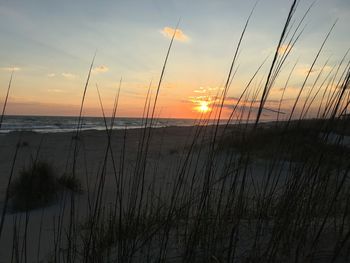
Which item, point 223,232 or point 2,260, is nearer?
point 223,232

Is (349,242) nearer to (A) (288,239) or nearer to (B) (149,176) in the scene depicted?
(A) (288,239)

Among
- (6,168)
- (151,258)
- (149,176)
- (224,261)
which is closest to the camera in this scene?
(224,261)

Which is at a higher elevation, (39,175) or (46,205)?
(39,175)

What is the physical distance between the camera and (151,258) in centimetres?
143

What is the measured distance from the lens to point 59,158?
7434 millimetres

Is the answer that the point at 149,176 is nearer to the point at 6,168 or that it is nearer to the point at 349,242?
the point at 6,168

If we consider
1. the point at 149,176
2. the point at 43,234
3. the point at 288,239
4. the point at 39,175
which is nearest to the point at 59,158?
the point at 149,176

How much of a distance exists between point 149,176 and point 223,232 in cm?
370

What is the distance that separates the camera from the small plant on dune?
3.37m

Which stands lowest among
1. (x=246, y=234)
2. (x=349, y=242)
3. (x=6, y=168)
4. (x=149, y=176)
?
(x=6, y=168)

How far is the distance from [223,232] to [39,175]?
8.49ft

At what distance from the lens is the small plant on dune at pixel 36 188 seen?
11.0ft

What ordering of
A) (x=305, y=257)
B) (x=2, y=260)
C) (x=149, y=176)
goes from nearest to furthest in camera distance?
(x=305, y=257)
(x=2, y=260)
(x=149, y=176)

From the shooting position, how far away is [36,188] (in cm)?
348
